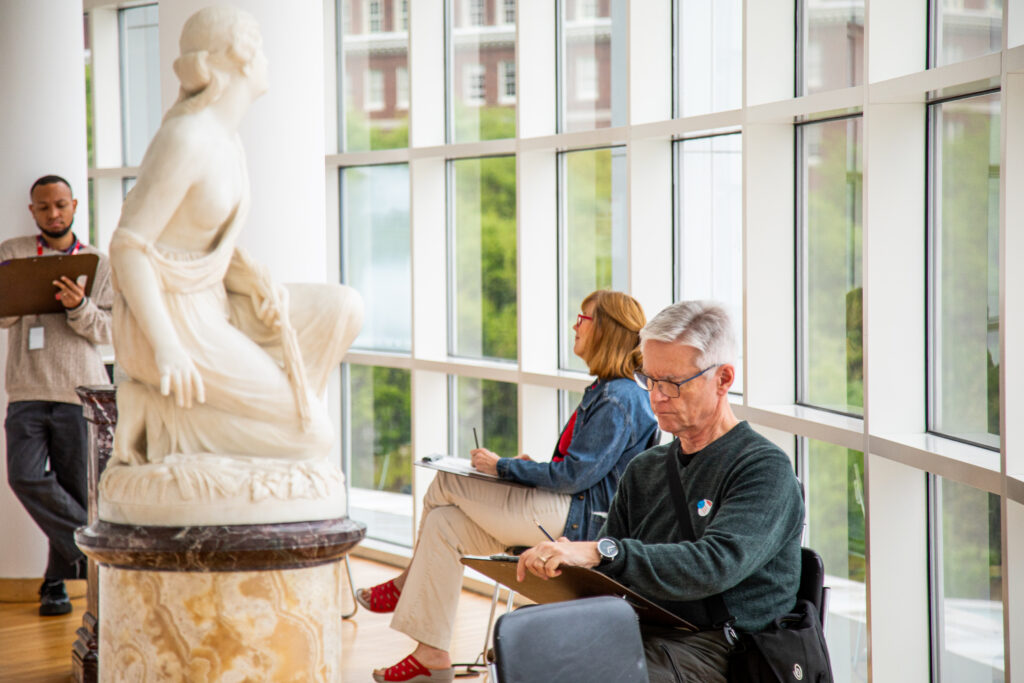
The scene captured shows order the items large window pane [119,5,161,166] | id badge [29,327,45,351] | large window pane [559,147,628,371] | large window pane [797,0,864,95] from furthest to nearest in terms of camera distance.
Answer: large window pane [119,5,161,166]
large window pane [559,147,628,371]
id badge [29,327,45,351]
large window pane [797,0,864,95]

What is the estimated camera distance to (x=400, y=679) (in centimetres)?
396

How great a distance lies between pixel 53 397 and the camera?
489 centimetres

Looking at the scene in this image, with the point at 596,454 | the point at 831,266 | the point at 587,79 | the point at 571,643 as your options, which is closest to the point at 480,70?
the point at 587,79

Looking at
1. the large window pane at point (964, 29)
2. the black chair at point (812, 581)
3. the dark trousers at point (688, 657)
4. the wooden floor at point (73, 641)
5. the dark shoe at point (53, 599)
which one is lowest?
the wooden floor at point (73, 641)

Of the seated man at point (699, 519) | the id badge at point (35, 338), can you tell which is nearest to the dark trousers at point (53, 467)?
the id badge at point (35, 338)

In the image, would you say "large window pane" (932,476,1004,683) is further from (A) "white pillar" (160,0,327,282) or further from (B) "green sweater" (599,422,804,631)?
(A) "white pillar" (160,0,327,282)

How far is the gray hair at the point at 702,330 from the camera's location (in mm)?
2447

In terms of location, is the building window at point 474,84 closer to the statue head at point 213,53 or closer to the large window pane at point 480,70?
the large window pane at point 480,70

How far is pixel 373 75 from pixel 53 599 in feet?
10.1

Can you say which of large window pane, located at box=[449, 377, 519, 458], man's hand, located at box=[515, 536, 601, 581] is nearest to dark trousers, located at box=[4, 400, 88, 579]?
large window pane, located at box=[449, 377, 519, 458]

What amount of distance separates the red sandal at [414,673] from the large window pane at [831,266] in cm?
157

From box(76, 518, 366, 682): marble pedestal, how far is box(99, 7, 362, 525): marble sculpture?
6 cm

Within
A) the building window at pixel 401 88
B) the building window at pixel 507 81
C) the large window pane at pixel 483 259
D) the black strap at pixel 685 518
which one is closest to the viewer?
the black strap at pixel 685 518

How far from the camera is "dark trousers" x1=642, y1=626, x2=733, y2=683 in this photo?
2260 mm
